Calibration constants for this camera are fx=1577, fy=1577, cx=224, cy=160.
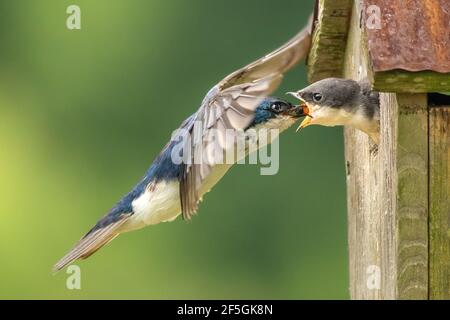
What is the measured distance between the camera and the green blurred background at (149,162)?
9359 mm

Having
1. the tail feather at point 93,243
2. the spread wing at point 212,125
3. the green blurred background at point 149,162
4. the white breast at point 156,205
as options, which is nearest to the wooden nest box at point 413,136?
the spread wing at point 212,125

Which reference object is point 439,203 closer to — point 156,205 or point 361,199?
point 361,199

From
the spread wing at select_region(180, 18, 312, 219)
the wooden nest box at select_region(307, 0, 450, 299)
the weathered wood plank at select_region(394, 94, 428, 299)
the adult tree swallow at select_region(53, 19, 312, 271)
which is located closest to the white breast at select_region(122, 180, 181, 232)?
the adult tree swallow at select_region(53, 19, 312, 271)

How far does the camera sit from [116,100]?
10383 mm

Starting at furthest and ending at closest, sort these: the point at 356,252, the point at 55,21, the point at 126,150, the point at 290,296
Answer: the point at 55,21 < the point at 126,150 < the point at 290,296 < the point at 356,252

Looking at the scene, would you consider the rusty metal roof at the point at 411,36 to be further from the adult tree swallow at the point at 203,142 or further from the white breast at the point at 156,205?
the white breast at the point at 156,205

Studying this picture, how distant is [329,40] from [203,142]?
69 centimetres

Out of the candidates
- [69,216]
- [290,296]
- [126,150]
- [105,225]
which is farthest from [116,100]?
[105,225]

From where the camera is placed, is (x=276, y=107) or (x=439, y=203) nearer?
(x=439, y=203)

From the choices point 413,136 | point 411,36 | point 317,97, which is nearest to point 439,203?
point 413,136

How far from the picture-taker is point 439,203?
159 inches

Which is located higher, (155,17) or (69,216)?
A: (155,17)
